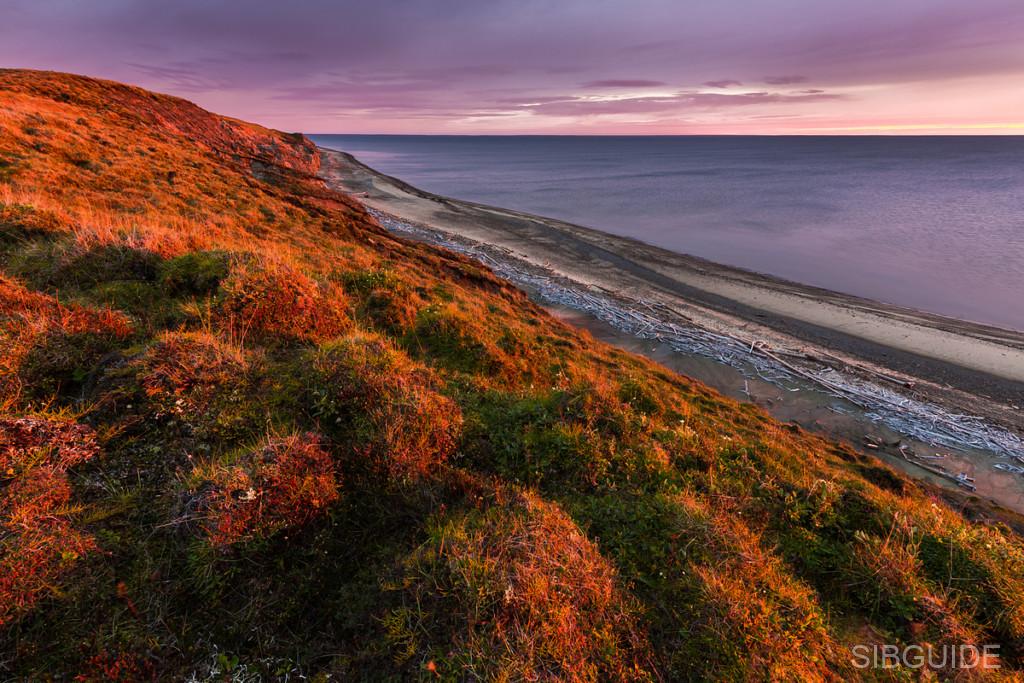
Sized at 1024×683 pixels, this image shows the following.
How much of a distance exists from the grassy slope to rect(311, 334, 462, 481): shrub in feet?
0.11

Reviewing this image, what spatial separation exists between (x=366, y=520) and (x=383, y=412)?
1.30 m

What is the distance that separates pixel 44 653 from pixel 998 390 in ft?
88.8

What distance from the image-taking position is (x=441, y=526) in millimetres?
4133

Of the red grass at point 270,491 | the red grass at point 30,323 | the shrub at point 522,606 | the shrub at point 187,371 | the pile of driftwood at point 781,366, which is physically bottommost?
the pile of driftwood at point 781,366

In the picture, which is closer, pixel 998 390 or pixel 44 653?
pixel 44 653

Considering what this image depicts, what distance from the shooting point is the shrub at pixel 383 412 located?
→ 473 cm

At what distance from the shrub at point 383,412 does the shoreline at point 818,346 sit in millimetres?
14384

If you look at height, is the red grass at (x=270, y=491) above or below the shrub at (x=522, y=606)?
above

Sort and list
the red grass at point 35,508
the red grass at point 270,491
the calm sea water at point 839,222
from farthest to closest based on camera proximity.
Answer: the calm sea water at point 839,222, the red grass at point 270,491, the red grass at point 35,508

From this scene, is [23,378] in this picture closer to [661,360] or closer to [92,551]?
[92,551]

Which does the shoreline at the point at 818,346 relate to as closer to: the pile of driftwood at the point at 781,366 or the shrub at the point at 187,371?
the pile of driftwood at the point at 781,366

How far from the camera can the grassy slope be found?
3.16 metres

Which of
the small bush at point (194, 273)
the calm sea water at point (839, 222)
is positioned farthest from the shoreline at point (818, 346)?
the small bush at point (194, 273)

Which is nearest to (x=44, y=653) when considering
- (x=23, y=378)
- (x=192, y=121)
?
(x=23, y=378)
